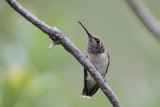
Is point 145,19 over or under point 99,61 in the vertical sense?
under

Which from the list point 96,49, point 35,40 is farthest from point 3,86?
point 96,49

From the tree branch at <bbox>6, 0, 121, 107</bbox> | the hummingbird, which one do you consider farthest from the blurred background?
the tree branch at <bbox>6, 0, 121, 107</bbox>

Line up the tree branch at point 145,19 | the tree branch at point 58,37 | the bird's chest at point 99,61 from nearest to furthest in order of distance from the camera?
1. the tree branch at point 58,37
2. the tree branch at point 145,19
3. the bird's chest at point 99,61

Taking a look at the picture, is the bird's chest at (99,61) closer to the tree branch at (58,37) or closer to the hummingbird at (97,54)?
the hummingbird at (97,54)

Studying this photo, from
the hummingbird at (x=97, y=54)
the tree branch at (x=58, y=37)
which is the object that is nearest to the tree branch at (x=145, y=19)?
the tree branch at (x=58, y=37)

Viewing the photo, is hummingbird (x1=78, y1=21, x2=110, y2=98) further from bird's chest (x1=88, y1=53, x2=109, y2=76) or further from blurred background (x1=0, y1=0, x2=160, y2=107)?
blurred background (x1=0, y1=0, x2=160, y2=107)

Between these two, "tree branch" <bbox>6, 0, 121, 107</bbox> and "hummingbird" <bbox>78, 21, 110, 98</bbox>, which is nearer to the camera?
"tree branch" <bbox>6, 0, 121, 107</bbox>

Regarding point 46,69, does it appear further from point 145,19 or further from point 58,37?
point 58,37

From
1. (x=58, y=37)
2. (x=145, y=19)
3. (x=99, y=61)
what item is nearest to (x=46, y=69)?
(x=99, y=61)

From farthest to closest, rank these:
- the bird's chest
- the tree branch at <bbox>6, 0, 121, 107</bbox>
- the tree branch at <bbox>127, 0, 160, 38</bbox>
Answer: the bird's chest
the tree branch at <bbox>127, 0, 160, 38</bbox>
the tree branch at <bbox>6, 0, 121, 107</bbox>

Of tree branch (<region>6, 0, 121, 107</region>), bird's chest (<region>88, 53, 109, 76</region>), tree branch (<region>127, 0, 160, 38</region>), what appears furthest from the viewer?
bird's chest (<region>88, 53, 109, 76</region>)

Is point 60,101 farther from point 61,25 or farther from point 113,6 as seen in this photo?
point 113,6
